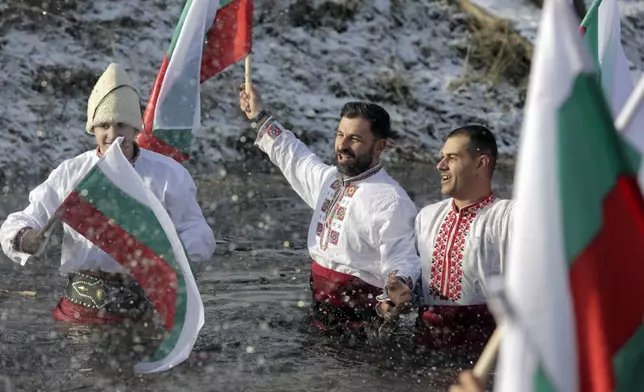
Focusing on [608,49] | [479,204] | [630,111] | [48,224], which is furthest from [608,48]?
[630,111]

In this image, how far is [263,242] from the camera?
10.2 metres

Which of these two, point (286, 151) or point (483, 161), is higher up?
point (483, 161)

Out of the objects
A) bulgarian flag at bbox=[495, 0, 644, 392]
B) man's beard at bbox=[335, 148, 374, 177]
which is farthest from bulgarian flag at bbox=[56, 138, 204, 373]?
bulgarian flag at bbox=[495, 0, 644, 392]

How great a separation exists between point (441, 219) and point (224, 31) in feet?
7.31

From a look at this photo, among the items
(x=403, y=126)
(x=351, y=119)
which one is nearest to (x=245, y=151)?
(x=403, y=126)

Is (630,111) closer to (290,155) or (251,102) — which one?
(290,155)

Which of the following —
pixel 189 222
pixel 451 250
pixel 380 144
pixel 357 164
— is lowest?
pixel 189 222

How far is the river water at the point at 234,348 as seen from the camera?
5.67 m

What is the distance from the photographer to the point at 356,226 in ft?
20.9

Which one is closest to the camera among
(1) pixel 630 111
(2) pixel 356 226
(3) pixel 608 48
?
(1) pixel 630 111

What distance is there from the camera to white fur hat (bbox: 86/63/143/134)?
6.05 meters

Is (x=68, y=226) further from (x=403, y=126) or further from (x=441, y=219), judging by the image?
(x=403, y=126)

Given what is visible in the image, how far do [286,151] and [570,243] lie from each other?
4476mm

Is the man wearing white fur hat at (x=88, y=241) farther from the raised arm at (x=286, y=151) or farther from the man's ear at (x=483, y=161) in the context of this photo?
the man's ear at (x=483, y=161)
